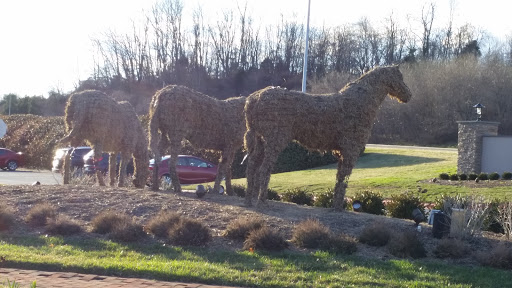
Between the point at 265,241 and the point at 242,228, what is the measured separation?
0.69m

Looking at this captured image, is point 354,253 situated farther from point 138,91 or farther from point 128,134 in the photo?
point 138,91


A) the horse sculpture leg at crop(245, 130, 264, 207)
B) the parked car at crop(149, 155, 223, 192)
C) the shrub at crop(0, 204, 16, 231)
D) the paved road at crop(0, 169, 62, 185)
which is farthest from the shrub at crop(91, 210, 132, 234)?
the parked car at crop(149, 155, 223, 192)

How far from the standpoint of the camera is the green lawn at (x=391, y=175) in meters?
22.0

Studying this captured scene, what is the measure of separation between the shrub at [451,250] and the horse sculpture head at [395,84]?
174 inches

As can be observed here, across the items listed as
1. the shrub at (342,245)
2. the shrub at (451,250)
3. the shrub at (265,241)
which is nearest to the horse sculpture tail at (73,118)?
the shrub at (265,241)

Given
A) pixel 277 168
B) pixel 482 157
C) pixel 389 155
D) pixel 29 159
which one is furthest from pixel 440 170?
pixel 29 159

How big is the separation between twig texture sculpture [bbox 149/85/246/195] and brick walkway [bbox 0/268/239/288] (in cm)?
617

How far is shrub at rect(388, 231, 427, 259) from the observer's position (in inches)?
372

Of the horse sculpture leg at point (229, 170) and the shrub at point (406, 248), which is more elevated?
the horse sculpture leg at point (229, 170)

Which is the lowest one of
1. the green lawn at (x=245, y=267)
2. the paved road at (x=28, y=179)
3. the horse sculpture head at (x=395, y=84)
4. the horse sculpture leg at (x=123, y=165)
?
the paved road at (x=28, y=179)

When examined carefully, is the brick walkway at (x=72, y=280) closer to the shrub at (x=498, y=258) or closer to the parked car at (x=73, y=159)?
the shrub at (x=498, y=258)

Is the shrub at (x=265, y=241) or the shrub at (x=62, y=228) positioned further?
the shrub at (x=62, y=228)

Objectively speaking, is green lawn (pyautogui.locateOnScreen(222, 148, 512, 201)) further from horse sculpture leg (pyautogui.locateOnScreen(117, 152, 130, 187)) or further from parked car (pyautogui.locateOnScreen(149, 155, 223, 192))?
horse sculpture leg (pyautogui.locateOnScreen(117, 152, 130, 187))

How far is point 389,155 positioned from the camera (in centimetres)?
3791
